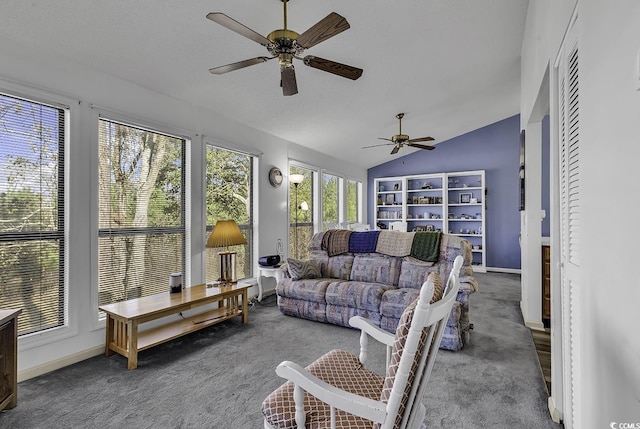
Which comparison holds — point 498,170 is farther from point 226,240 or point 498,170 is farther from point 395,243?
point 226,240

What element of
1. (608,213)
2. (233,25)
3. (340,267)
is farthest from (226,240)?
(608,213)

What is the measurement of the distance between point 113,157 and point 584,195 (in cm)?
348

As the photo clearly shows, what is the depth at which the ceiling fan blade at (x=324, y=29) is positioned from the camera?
1832 mm

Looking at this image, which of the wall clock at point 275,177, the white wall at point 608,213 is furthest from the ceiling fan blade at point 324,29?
the wall clock at point 275,177

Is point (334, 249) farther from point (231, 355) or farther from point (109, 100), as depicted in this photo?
point (109, 100)

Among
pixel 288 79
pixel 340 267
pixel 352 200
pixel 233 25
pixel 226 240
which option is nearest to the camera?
pixel 233 25

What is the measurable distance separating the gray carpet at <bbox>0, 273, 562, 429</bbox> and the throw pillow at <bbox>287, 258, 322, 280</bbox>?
2.16 feet

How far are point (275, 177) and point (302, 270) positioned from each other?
166 centimetres

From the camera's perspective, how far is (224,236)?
11.5 ft

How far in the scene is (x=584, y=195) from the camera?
4.26 feet

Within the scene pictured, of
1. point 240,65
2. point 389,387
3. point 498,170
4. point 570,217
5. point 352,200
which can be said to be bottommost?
point 389,387

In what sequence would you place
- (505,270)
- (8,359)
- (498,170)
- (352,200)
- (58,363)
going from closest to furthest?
1. (8,359)
2. (58,363)
3. (505,270)
4. (498,170)
5. (352,200)

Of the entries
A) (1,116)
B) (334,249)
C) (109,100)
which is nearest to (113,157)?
(109,100)

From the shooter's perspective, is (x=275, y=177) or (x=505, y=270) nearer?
(x=275, y=177)
